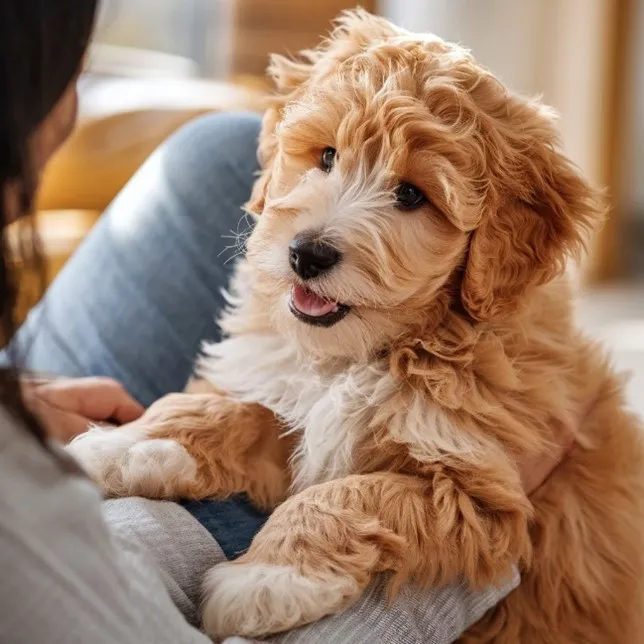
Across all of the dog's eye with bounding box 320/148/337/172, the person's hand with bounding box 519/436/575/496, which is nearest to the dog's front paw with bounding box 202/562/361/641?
the person's hand with bounding box 519/436/575/496

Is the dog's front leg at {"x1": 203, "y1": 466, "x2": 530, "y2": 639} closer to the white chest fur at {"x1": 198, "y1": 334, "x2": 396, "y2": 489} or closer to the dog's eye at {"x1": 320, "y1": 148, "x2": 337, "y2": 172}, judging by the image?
the white chest fur at {"x1": 198, "y1": 334, "x2": 396, "y2": 489}

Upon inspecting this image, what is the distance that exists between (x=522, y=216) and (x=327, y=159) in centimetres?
34

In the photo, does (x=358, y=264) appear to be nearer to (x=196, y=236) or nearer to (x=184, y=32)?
(x=196, y=236)

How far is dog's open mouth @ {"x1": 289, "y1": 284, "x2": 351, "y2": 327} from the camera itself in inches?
57.3

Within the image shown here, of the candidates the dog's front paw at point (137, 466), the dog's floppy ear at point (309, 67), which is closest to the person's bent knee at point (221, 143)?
the dog's floppy ear at point (309, 67)

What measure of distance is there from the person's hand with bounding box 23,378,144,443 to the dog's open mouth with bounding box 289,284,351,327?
484 mm

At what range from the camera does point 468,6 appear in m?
5.71

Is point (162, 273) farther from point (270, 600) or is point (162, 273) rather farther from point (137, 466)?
point (270, 600)

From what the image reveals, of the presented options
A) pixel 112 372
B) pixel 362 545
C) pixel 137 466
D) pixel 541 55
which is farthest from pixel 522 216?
pixel 541 55

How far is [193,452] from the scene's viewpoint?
1509mm

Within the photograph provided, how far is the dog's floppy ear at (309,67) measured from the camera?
1590 millimetres

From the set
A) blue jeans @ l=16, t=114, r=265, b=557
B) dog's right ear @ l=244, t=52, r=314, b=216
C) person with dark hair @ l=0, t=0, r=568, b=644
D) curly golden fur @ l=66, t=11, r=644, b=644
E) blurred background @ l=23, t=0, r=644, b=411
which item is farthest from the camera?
blurred background @ l=23, t=0, r=644, b=411

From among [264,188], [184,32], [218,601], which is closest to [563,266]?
[264,188]

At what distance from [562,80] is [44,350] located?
466cm
